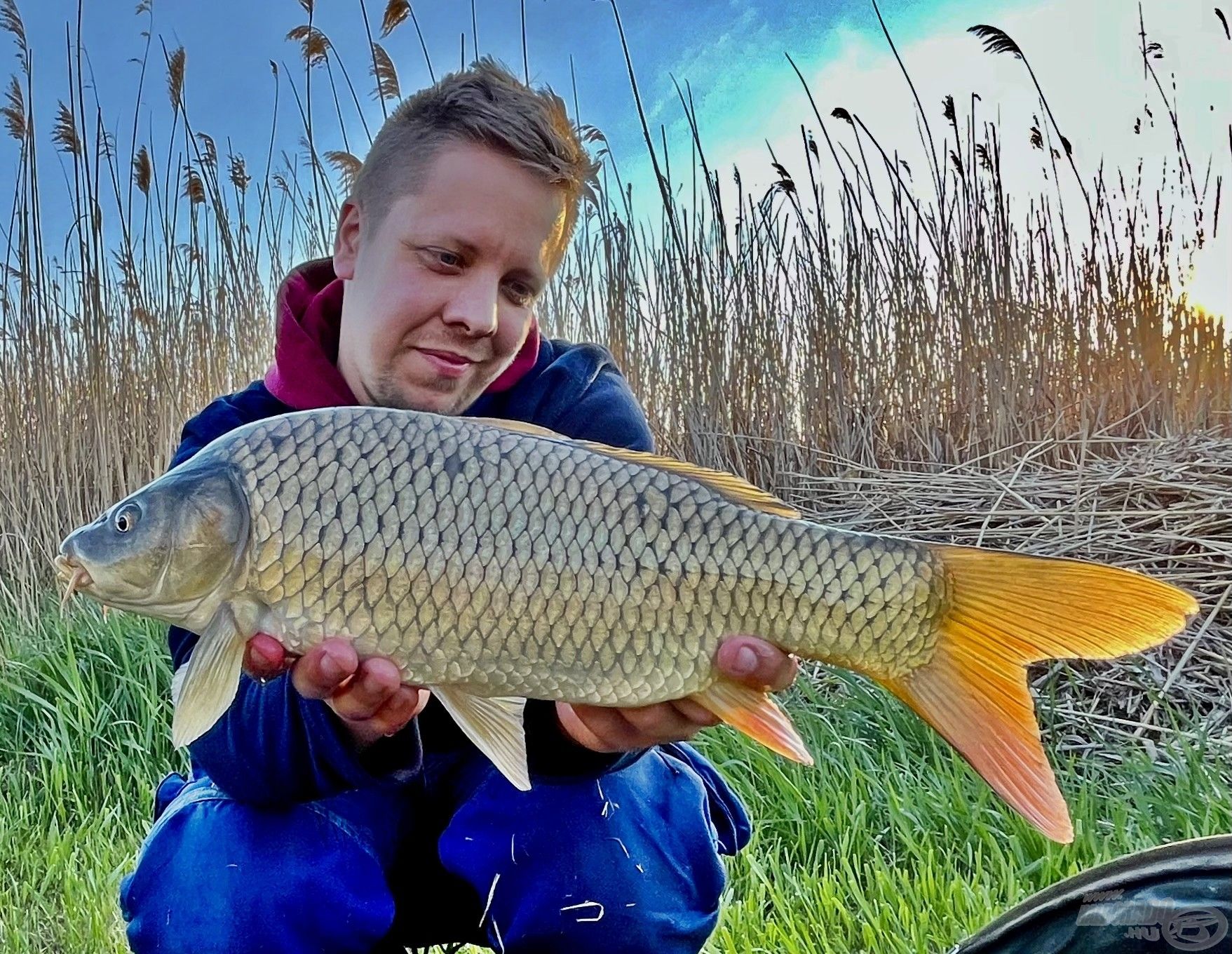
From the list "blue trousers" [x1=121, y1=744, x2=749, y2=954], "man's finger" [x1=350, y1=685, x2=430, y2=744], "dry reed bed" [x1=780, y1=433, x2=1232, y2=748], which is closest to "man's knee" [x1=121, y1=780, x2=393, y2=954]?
"blue trousers" [x1=121, y1=744, x2=749, y2=954]

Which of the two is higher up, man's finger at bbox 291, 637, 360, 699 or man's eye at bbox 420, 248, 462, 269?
man's eye at bbox 420, 248, 462, 269

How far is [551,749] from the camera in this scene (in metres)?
0.92

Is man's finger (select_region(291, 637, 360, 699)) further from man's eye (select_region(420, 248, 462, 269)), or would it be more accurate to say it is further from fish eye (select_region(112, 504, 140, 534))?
man's eye (select_region(420, 248, 462, 269))

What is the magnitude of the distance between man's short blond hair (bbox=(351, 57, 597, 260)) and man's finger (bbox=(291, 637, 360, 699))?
1.65 ft

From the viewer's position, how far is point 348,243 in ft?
3.75

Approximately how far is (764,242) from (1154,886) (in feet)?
6.66

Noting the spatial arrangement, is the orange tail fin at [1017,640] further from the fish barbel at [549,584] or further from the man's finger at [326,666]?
the man's finger at [326,666]

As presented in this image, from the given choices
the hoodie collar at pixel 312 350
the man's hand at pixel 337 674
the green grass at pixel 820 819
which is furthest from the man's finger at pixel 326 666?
the green grass at pixel 820 819

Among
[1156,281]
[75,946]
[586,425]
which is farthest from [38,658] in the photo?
[1156,281]

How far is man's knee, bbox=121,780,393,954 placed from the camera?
0.90m

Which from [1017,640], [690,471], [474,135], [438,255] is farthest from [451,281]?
[1017,640]

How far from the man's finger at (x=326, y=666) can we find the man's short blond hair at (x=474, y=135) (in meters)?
0.50

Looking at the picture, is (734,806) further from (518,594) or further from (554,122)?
(554,122)

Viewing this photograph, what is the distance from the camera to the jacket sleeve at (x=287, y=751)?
86 centimetres
